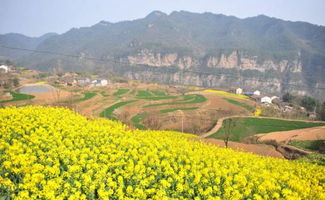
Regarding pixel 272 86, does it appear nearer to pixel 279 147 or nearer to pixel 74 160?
pixel 279 147

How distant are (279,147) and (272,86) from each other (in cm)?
15440

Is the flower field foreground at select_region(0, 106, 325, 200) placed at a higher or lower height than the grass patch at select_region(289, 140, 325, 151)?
higher

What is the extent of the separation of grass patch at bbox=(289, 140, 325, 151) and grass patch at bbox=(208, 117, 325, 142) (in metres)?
5.92

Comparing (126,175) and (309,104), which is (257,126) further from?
(309,104)

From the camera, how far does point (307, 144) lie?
1042 inches

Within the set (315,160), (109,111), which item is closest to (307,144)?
(315,160)

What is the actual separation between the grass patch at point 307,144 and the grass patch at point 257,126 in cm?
592

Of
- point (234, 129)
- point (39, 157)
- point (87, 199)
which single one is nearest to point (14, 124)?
point (39, 157)

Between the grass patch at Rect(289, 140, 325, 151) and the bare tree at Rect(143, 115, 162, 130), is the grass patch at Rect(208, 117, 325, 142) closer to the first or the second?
the grass patch at Rect(289, 140, 325, 151)

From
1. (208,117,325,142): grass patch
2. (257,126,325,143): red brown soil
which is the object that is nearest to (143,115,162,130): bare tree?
(208,117,325,142): grass patch

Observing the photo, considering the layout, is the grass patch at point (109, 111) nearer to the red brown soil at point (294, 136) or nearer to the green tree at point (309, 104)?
the red brown soil at point (294, 136)

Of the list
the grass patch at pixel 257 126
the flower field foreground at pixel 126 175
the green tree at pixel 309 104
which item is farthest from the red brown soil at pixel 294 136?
the green tree at pixel 309 104

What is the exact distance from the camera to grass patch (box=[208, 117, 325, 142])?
33219mm

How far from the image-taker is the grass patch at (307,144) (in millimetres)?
25500
